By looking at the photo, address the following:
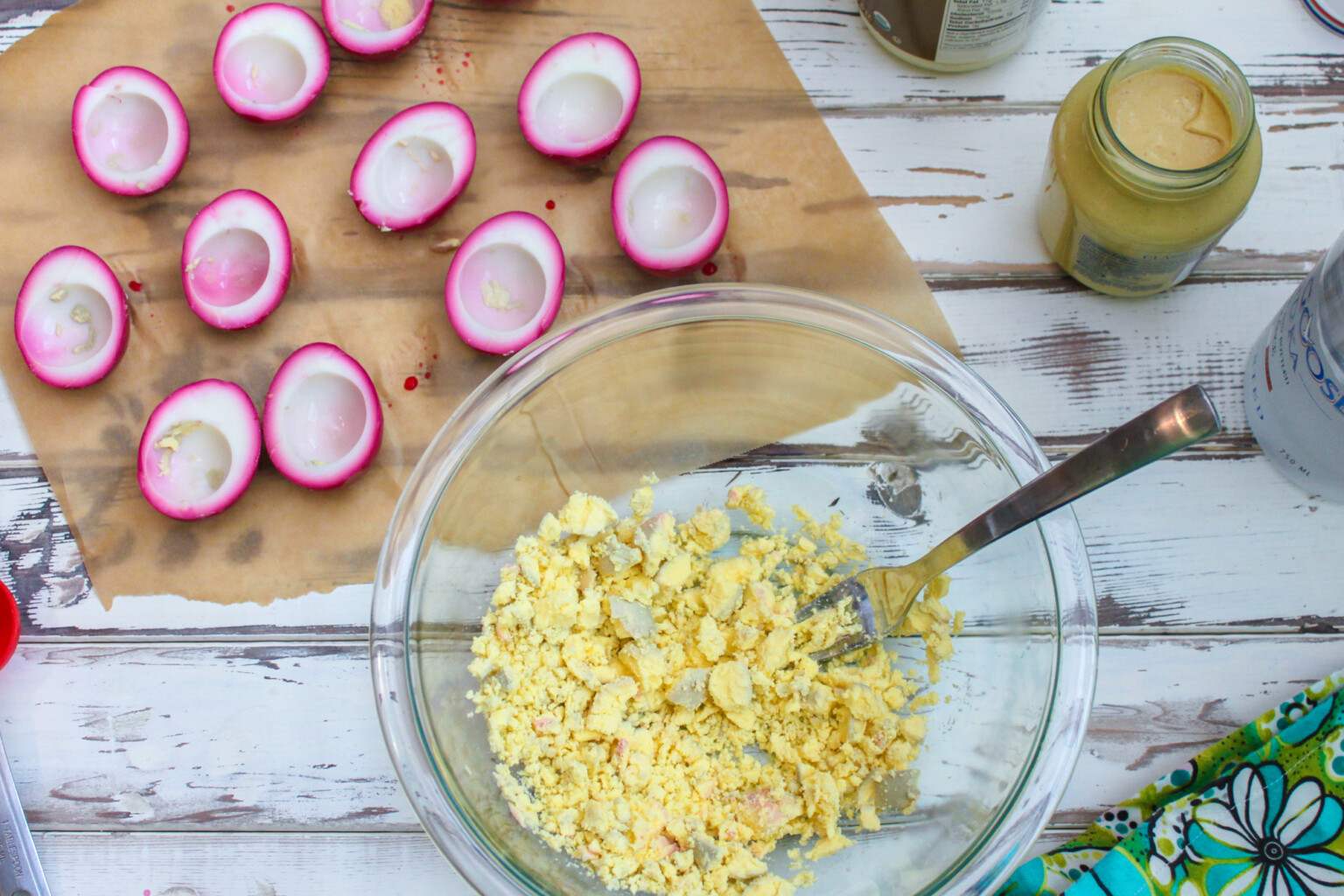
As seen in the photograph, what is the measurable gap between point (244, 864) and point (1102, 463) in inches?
42.4

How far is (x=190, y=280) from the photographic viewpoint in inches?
46.3

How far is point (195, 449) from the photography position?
118cm

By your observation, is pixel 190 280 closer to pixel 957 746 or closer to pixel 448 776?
pixel 448 776

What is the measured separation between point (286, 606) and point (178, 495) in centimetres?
19

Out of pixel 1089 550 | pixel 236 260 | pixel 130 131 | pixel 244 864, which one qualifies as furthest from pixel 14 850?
pixel 1089 550

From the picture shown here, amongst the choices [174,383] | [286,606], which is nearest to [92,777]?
[286,606]

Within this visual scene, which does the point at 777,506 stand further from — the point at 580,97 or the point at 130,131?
the point at 130,131

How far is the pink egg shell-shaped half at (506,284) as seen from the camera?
45.1 inches

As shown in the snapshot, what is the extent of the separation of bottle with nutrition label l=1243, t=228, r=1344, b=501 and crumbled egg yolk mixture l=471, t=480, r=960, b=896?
0.44m

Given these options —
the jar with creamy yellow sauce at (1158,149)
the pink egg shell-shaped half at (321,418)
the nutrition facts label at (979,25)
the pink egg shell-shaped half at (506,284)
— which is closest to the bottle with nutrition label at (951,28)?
the nutrition facts label at (979,25)

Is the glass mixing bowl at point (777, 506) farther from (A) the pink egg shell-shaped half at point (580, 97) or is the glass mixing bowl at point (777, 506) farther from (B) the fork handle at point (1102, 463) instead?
(A) the pink egg shell-shaped half at point (580, 97)

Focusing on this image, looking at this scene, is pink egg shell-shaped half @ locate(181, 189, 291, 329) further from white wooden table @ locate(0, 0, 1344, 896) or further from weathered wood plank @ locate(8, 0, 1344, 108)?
weathered wood plank @ locate(8, 0, 1344, 108)

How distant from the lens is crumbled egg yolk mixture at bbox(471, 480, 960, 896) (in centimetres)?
98

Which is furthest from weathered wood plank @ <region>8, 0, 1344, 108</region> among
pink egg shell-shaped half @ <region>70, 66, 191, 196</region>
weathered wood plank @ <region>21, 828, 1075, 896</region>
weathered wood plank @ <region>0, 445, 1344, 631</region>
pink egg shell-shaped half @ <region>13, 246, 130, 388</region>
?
weathered wood plank @ <region>21, 828, 1075, 896</region>
